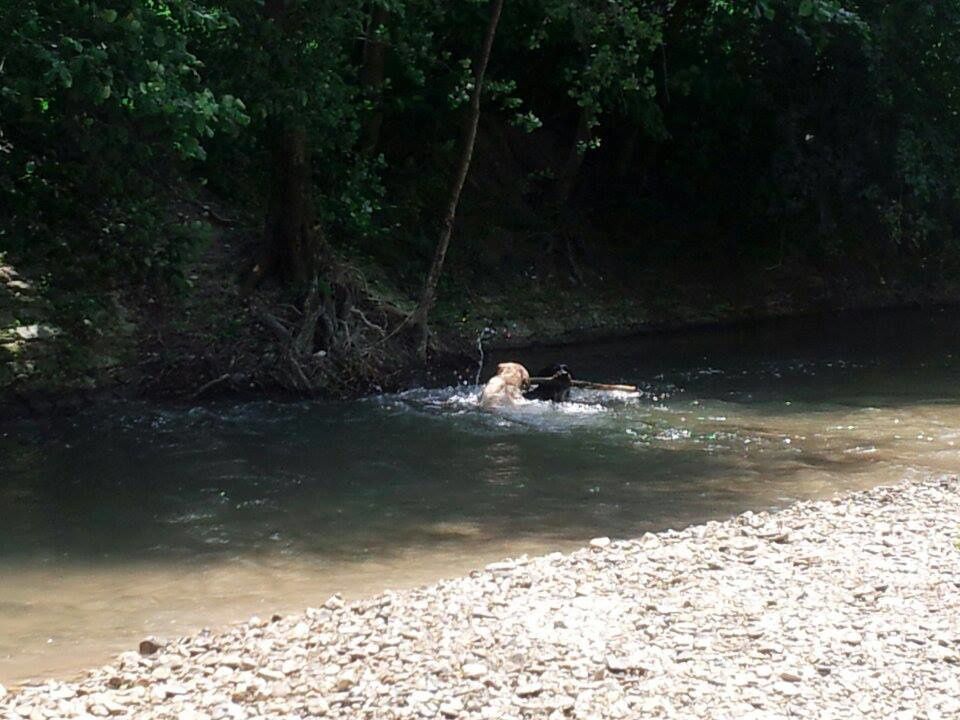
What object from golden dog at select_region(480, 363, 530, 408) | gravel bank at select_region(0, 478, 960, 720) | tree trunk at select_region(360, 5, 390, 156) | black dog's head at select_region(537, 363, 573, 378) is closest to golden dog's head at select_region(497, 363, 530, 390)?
golden dog at select_region(480, 363, 530, 408)

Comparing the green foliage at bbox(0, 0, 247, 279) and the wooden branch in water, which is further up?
the green foliage at bbox(0, 0, 247, 279)

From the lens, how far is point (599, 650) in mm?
6332

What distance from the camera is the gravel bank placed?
19.0ft

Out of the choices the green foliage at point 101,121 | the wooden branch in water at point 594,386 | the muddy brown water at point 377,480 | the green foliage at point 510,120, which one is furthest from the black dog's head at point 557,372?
the green foliage at point 101,121

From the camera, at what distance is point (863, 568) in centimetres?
784

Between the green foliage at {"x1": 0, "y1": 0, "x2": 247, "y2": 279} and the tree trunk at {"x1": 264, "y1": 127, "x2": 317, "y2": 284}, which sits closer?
the green foliage at {"x1": 0, "y1": 0, "x2": 247, "y2": 279}

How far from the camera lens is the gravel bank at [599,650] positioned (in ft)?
19.0

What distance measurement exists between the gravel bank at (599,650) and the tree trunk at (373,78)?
34.1 feet

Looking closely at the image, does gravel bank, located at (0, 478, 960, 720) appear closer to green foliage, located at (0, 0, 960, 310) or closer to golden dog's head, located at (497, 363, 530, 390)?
green foliage, located at (0, 0, 960, 310)

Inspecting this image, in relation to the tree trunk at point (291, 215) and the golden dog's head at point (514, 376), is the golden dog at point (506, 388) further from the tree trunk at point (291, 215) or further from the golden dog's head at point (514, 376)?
the tree trunk at point (291, 215)

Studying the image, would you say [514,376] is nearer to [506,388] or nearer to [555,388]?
[506,388]

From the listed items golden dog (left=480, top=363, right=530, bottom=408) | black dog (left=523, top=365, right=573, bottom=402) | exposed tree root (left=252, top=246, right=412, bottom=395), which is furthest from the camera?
exposed tree root (left=252, top=246, right=412, bottom=395)

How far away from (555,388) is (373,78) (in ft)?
22.3

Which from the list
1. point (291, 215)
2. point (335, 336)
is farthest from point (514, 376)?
point (291, 215)
